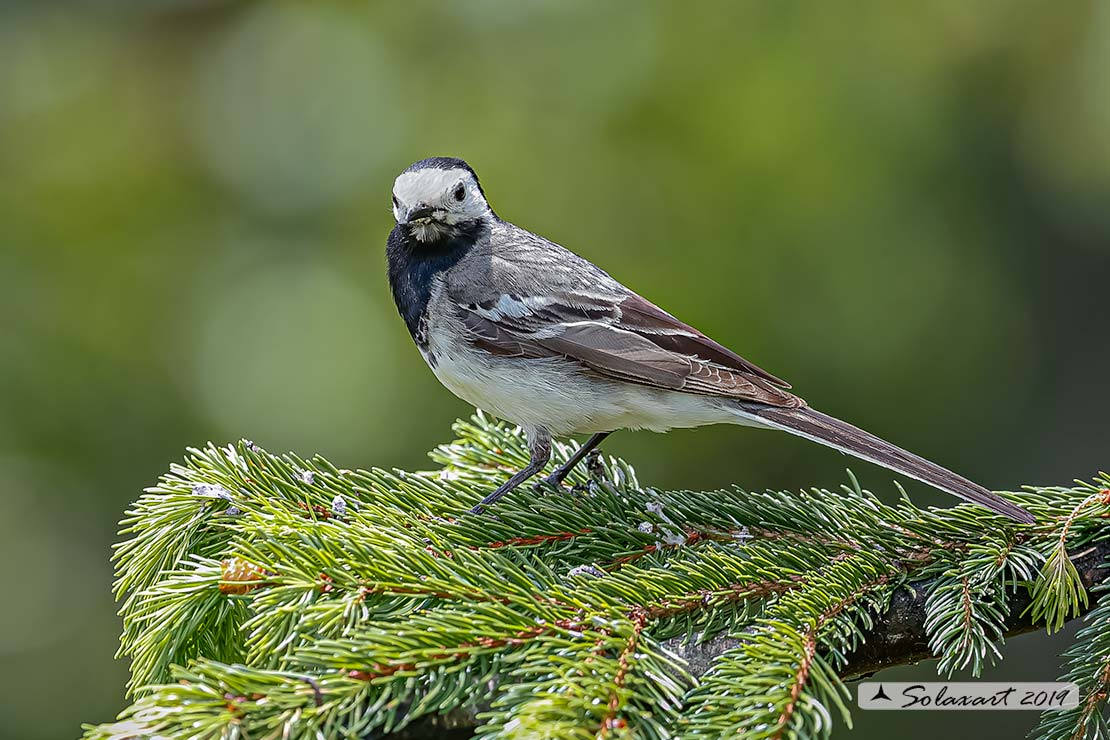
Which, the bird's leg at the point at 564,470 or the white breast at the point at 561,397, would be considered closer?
the bird's leg at the point at 564,470

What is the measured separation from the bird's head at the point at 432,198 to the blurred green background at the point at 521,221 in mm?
766

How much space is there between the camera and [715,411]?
3.57 metres

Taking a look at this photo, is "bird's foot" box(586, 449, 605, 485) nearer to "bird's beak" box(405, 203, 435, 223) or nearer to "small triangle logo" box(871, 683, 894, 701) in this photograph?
"bird's beak" box(405, 203, 435, 223)

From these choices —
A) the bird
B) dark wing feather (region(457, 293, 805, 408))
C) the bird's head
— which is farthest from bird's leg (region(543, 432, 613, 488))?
the bird's head

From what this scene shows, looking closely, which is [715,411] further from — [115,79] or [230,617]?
[115,79]

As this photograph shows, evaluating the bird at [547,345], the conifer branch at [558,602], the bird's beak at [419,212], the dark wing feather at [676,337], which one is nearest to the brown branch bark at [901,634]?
the conifer branch at [558,602]

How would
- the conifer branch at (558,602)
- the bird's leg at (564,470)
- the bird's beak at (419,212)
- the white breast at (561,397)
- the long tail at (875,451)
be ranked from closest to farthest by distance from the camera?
the conifer branch at (558,602) < the long tail at (875,451) < the bird's leg at (564,470) < the white breast at (561,397) < the bird's beak at (419,212)

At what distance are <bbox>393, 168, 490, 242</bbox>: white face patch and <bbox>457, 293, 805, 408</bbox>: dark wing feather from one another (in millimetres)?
402

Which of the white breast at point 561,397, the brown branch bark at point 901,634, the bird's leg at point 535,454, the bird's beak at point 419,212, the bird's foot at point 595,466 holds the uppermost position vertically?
the bird's beak at point 419,212

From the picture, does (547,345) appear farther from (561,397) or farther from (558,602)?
(558,602)

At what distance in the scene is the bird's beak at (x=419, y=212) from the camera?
3.94 meters

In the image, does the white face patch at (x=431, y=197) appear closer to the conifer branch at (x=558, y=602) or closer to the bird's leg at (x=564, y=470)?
the bird's leg at (x=564, y=470)

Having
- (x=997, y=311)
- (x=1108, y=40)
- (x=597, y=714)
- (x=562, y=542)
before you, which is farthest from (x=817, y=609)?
(x=1108, y=40)

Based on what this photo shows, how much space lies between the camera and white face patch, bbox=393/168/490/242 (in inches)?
156
